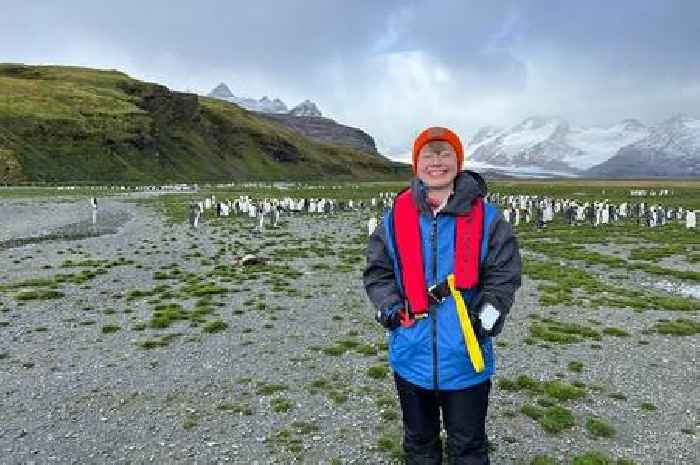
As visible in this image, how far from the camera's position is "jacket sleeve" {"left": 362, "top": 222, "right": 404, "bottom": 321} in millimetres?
5398

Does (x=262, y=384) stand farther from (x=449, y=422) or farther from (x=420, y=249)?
(x=420, y=249)

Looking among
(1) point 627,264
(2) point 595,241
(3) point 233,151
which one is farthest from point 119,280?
(3) point 233,151

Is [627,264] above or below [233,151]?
below

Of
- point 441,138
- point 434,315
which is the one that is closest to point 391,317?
point 434,315

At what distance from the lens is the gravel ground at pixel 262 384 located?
27.4 feet

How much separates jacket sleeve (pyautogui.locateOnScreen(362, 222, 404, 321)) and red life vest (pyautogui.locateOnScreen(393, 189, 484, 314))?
149mm

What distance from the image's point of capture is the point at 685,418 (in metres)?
9.35

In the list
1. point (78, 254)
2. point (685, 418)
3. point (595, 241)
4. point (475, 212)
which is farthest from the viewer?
point (595, 241)

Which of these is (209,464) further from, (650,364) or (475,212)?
(650,364)

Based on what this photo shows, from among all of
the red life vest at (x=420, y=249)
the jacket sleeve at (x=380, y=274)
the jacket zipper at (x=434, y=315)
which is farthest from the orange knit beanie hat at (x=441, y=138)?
the jacket sleeve at (x=380, y=274)

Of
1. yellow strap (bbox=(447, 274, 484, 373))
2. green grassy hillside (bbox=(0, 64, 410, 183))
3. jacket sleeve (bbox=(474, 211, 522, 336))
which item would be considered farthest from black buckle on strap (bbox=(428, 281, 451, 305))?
green grassy hillside (bbox=(0, 64, 410, 183))

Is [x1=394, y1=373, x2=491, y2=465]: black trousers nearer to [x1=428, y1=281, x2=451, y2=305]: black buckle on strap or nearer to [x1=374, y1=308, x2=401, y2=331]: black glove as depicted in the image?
[x1=374, y1=308, x2=401, y2=331]: black glove

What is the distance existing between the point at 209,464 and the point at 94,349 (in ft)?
20.8

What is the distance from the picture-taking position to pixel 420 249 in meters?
5.21
